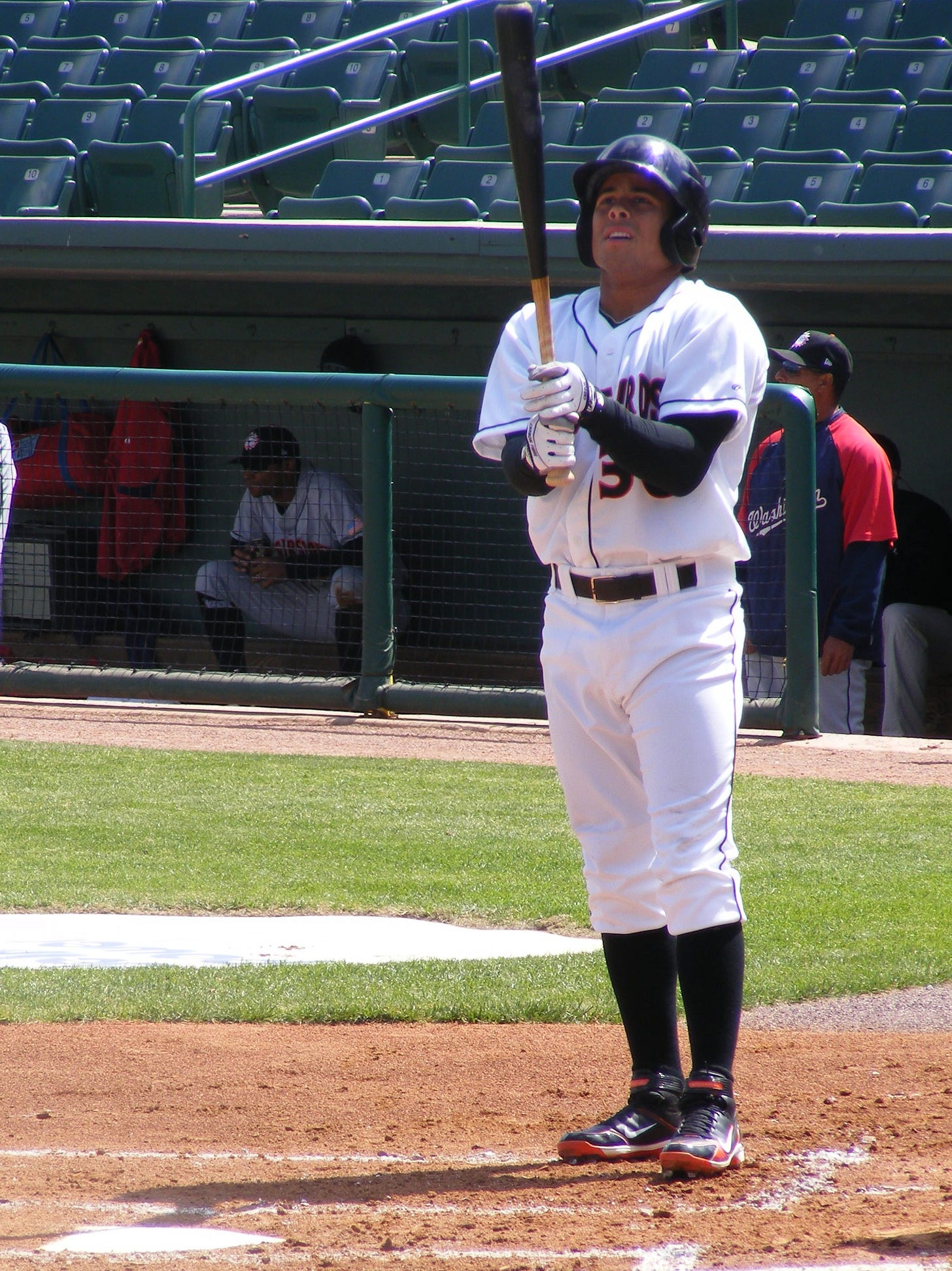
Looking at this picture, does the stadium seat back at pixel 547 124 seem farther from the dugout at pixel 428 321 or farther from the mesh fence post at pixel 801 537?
the mesh fence post at pixel 801 537

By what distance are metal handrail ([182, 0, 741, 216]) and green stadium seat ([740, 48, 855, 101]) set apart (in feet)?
1.57

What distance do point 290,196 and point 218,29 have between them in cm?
227

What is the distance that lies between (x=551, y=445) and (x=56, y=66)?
10.5 metres

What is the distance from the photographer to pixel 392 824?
5352 mm

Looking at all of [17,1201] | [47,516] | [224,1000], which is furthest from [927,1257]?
[47,516]

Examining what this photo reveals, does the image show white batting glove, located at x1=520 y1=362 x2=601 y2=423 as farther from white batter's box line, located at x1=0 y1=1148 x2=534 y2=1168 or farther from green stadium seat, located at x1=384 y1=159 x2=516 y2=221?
green stadium seat, located at x1=384 y1=159 x2=516 y2=221

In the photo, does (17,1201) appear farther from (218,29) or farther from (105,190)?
(218,29)

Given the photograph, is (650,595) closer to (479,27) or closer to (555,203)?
(555,203)

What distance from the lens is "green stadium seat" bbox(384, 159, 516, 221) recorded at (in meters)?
8.60

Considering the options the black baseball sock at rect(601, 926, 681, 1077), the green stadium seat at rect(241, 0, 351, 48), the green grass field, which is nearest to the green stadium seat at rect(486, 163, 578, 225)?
the green stadium seat at rect(241, 0, 351, 48)

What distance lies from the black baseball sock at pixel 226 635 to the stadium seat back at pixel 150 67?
485 cm

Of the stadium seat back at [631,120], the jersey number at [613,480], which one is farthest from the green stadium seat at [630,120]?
the jersey number at [613,480]

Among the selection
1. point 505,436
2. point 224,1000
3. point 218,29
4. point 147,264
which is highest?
point 218,29

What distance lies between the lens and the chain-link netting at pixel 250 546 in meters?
7.64
